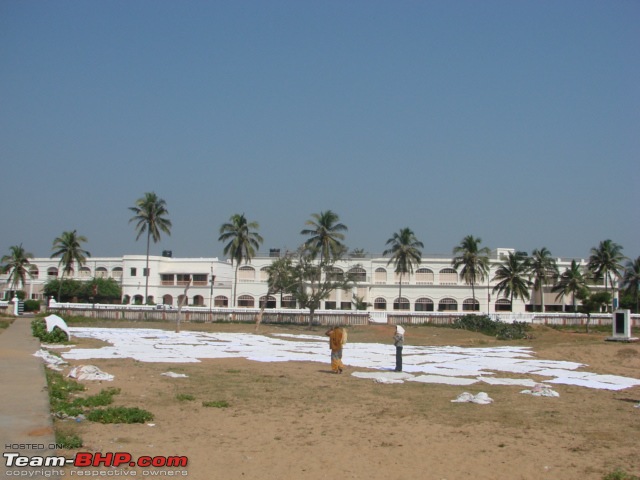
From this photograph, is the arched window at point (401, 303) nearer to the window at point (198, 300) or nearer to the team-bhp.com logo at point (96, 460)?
the window at point (198, 300)

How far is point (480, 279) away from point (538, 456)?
67.7 m

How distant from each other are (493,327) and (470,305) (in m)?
23.7

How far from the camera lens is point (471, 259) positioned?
70.2 m

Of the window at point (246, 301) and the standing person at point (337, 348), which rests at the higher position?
the window at point (246, 301)

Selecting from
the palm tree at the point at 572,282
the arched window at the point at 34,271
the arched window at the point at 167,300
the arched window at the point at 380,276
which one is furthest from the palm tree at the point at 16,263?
the palm tree at the point at 572,282

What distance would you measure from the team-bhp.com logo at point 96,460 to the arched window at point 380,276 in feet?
225

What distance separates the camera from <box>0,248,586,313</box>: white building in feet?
244

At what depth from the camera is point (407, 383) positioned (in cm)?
1731

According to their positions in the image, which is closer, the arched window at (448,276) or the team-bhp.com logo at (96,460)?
the team-bhp.com logo at (96,460)

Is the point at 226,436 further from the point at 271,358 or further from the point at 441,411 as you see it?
the point at 271,358

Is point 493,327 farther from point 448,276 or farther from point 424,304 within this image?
point 448,276

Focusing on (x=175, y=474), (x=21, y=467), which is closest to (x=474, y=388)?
(x=175, y=474)

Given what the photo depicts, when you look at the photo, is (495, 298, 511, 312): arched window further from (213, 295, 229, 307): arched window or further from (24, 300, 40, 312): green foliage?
(24, 300, 40, 312): green foliage

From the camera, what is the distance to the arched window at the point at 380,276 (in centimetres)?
7640
